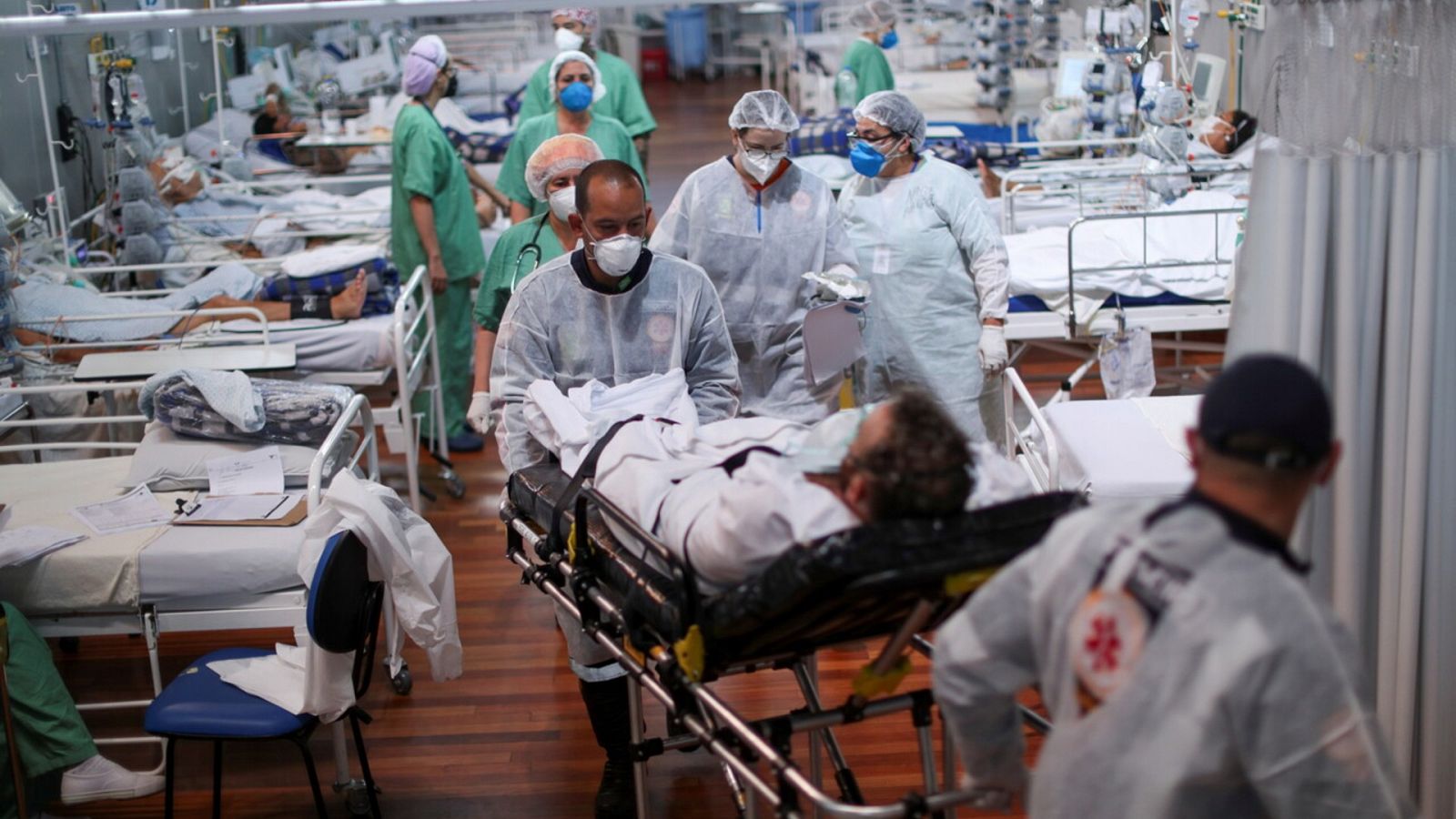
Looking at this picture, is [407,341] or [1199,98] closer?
[407,341]

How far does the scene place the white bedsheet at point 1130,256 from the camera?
16.5 feet

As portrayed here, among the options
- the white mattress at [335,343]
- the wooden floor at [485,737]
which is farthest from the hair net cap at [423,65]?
the wooden floor at [485,737]

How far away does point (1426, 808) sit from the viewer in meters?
2.52

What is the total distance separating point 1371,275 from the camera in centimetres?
239

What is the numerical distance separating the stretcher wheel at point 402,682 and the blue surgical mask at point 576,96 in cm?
221

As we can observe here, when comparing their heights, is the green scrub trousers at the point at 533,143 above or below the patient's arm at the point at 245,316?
above

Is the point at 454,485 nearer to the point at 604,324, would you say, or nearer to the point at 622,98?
the point at 622,98

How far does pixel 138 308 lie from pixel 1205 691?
460cm

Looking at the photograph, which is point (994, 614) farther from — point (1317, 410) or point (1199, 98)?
point (1199, 98)

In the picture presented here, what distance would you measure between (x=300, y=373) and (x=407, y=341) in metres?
0.40

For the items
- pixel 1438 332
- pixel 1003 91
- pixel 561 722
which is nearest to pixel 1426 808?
pixel 1438 332

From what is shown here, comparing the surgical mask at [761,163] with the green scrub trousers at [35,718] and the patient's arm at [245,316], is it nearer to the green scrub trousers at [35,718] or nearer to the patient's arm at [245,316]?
the patient's arm at [245,316]

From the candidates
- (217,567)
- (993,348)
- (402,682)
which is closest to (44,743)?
(217,567)

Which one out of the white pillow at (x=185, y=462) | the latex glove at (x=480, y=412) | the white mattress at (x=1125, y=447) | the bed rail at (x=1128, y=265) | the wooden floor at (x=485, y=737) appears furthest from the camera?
the bed rail at (x=1128, y=265)
